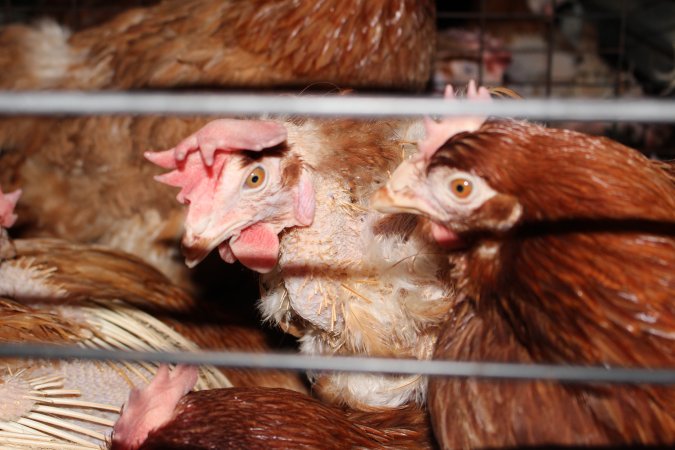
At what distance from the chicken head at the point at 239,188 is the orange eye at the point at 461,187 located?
37 centimetres

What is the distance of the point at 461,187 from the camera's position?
3.44 ft

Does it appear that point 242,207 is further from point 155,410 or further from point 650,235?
point 650,235

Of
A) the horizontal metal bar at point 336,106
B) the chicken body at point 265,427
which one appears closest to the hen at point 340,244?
the chicken body at point 265,427

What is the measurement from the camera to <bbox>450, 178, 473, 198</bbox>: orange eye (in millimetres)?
1040

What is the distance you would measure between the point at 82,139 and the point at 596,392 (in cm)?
187

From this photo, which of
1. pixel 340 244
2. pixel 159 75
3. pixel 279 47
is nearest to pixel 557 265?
pixel 340 244

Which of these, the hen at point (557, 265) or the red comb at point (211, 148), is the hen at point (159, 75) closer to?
the red comb at point (211, 148)

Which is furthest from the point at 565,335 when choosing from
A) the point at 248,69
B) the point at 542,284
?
the point at 248,69

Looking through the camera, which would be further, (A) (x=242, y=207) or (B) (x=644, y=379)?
(A) (x=242, y=207)

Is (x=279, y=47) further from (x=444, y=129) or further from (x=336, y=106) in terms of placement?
Result: (x=336, y=106)

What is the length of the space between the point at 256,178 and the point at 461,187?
17.5 inches

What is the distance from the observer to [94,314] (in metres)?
1.63

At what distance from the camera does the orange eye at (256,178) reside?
1.32m

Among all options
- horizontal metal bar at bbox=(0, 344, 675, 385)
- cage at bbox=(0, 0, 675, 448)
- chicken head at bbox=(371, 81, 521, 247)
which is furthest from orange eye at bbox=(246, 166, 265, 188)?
cage at bbox=(0, 0, 675, 448)
